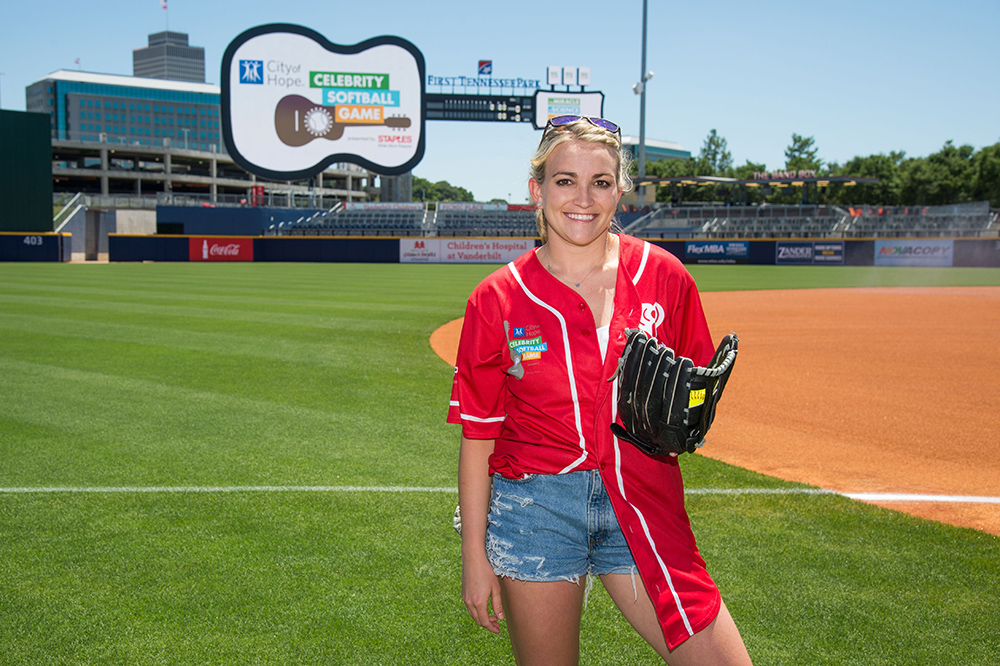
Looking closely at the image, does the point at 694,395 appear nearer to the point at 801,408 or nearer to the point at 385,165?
the point at 801,408

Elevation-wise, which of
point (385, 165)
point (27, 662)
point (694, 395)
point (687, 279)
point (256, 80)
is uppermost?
point (256, 80)

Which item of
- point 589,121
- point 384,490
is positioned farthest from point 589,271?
point 384,490

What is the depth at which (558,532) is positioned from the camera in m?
1.97

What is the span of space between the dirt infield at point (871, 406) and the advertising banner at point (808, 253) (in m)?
26.2

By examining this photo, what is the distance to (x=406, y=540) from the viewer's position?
13.3 ft

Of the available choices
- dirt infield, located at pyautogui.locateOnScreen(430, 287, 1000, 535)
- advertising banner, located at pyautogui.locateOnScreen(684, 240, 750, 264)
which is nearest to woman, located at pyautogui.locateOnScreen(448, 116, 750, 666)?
dirt infield, located at pyautogui.locateOnScreen(430, 287, 1000, 535)

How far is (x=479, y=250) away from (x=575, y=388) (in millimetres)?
41693

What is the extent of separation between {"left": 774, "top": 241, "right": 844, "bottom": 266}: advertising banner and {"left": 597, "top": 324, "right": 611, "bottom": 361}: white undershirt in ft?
137

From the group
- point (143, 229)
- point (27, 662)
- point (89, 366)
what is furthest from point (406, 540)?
point (143, 229)

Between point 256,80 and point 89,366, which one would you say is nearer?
point 89,366

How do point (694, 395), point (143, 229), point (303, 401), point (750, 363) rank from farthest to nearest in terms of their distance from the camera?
point (143, 229) < point (750, 363) < point (303, 401) < point (694, 395)

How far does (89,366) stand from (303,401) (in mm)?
3499

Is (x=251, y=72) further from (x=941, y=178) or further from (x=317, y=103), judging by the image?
(x=941, y=178)

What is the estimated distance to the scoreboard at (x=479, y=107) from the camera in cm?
4825
